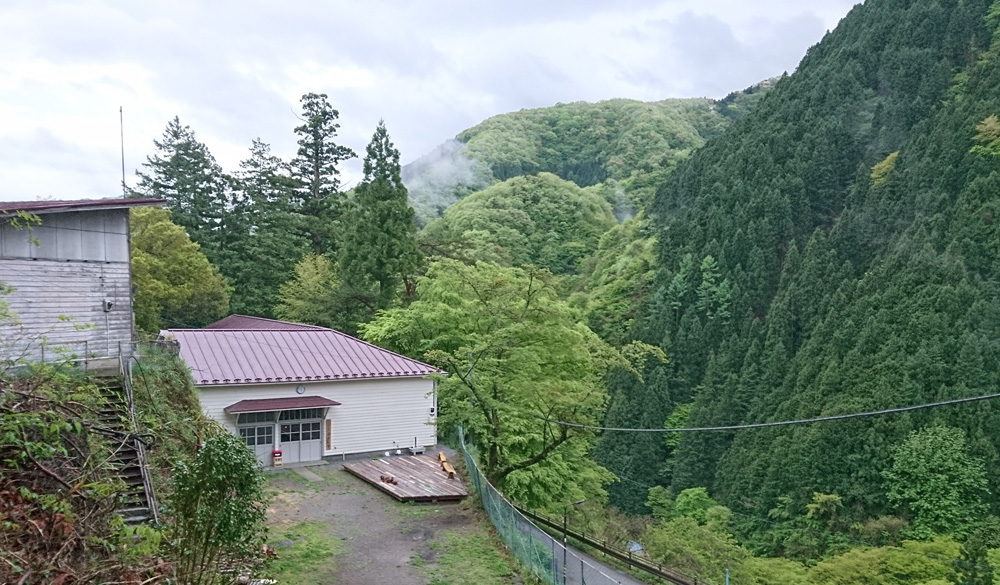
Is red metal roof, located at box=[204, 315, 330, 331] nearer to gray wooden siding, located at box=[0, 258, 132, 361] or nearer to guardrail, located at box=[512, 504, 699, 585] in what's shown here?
gray wooden siding, located at box=[0, 258, 132, 361]

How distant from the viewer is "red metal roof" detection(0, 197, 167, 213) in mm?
12200

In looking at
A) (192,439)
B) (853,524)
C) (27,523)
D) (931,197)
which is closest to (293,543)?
(192,439)

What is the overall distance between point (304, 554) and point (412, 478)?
18.5 feet

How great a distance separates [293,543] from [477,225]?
45.3 meters

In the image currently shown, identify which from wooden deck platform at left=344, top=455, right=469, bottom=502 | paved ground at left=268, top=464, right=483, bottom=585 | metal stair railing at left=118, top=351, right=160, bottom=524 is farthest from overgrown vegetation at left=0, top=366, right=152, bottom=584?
wooden deck platform at left=344, top=455, right=469, bottom=502

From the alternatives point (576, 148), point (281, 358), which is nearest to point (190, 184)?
point (281, 358)

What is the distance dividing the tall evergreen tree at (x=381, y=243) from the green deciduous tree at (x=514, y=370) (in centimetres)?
536

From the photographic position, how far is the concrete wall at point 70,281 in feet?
41.5

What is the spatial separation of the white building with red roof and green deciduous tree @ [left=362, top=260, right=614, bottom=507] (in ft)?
4.19

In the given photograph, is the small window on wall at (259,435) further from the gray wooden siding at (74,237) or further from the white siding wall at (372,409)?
the gray wooden siding at (74,237)

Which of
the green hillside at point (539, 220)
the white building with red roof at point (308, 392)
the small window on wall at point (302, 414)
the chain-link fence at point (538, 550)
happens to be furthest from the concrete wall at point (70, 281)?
the green hillside at point (539, 220)

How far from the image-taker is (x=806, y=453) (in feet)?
110

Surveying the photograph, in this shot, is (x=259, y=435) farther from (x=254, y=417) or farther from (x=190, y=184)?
(x=190, y=184)

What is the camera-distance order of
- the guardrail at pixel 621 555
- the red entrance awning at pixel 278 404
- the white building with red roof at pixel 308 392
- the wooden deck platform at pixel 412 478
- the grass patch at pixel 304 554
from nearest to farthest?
the grass patch at pixel 304 554
the wooden deck platform at pixel 412 478
the guardrail at pixel 621 555
the red entrance awning at pixel 278 404
the white building with red roof at pixel 308 392
